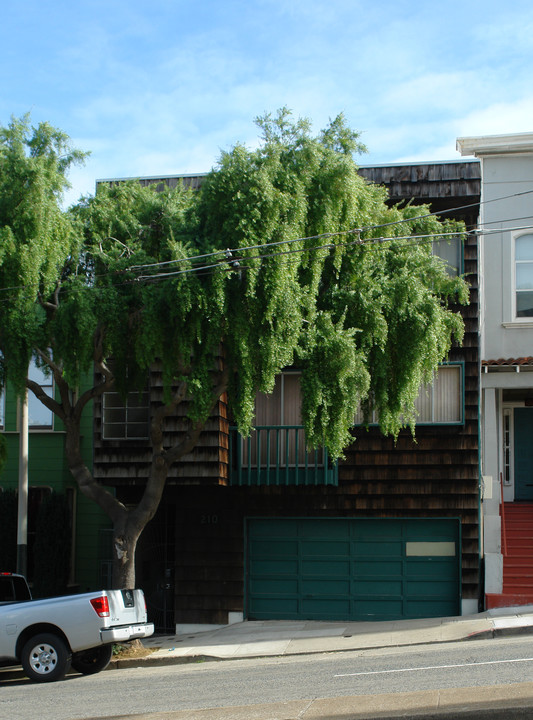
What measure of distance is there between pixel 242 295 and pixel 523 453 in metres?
10.2

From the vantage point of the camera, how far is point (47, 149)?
14352 millimetres

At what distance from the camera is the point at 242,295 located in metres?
13.3

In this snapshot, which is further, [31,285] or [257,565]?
[257,565]

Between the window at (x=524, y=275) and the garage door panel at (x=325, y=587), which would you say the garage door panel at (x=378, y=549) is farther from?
the window at (x=524, y=275)

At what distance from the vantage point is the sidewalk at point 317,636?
14.9 metres

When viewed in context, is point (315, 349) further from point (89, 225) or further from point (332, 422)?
point (89, 225)

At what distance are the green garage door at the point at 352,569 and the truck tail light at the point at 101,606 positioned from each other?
6.17 m

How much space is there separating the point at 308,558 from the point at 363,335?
6.19 meters

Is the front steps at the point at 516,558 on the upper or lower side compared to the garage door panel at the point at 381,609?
upper

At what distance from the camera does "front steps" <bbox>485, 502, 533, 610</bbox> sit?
674 inches

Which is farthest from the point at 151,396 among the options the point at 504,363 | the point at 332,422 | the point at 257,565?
the point at 504,363

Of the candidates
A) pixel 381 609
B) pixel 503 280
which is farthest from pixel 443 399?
pixel 381 609

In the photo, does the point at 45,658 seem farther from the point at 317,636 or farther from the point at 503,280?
the point at 503,280

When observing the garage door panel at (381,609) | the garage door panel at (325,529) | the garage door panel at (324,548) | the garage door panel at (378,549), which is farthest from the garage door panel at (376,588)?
the garage door panel at (325,529)
